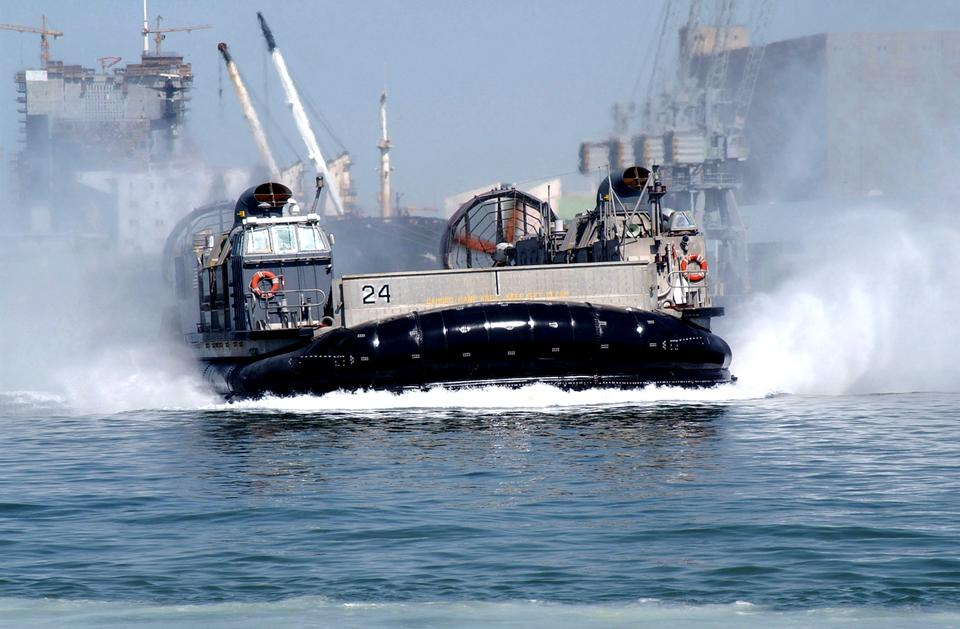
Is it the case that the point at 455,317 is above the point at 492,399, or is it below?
above

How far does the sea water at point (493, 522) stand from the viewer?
8781 millimetres

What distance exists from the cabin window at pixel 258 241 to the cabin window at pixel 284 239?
16 cm

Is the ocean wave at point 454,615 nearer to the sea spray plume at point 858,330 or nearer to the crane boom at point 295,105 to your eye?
the sea spray plume at point 858,330

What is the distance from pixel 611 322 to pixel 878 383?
6221mm

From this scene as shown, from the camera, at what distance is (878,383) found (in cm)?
2491

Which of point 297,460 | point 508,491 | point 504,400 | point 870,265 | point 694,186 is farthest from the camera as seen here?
point 694,186

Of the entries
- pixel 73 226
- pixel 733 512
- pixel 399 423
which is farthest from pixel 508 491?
pixel 73 226

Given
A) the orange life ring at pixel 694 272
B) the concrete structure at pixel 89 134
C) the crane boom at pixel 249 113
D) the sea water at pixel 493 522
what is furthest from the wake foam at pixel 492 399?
the concrete structure at pixel 89 134

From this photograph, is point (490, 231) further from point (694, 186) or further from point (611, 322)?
point (694, 186)

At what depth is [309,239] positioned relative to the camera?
24281 mm

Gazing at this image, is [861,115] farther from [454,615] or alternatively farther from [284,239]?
[454,615]

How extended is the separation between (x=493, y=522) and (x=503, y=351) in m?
10.0

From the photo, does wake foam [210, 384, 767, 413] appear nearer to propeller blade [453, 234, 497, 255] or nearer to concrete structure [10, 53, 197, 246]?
propeller blade [453, 234, 497, 255]

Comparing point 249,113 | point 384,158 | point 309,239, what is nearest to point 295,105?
point 249,113
